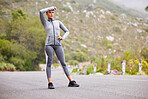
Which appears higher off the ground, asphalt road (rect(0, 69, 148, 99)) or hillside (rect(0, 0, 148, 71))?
hillside (rect(0, 0, 148, 71))

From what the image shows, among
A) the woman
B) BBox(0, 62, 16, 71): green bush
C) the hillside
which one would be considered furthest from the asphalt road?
the hillside

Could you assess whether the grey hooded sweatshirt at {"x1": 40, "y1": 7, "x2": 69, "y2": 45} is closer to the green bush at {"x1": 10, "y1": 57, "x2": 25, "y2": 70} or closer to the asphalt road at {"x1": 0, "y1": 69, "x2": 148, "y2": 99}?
the asphalt road at {"x1": 0, "y1": 69, "x2": 148, "y2": 99}

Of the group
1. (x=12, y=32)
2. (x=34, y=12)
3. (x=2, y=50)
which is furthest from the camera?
(x=34, y=12)

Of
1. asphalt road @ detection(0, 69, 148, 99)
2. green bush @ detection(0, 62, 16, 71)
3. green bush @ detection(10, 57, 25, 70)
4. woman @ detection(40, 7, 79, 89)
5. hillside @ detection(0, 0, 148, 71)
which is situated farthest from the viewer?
hillside @ detection(0, 0, 148, 71)

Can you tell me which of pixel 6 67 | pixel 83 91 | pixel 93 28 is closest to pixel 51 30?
pixel 83 91

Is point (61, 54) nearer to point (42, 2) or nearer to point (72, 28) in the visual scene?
point (72, 28)

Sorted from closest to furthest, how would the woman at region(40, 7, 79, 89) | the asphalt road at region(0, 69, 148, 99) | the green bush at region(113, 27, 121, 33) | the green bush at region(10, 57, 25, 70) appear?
the asphalt road at region(0, 69, 148, 99), the woman at region(40, 7, 79, 89), the green bush at region(10, 57, 25, 70), the green bush at region(113, 27, 121, 33)

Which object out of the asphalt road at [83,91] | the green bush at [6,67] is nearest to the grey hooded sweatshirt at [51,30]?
the asphalt road at [83,91]

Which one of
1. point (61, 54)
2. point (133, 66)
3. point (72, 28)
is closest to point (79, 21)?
point (72, 28)

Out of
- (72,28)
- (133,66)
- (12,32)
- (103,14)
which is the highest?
(103,14)

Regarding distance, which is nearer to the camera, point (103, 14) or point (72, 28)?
point (72, 28)

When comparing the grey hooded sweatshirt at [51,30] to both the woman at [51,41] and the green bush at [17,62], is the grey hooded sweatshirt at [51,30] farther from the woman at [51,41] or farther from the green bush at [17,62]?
the green bush at [17,62]

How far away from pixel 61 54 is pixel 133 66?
1075 cm

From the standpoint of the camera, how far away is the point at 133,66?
1496cm
